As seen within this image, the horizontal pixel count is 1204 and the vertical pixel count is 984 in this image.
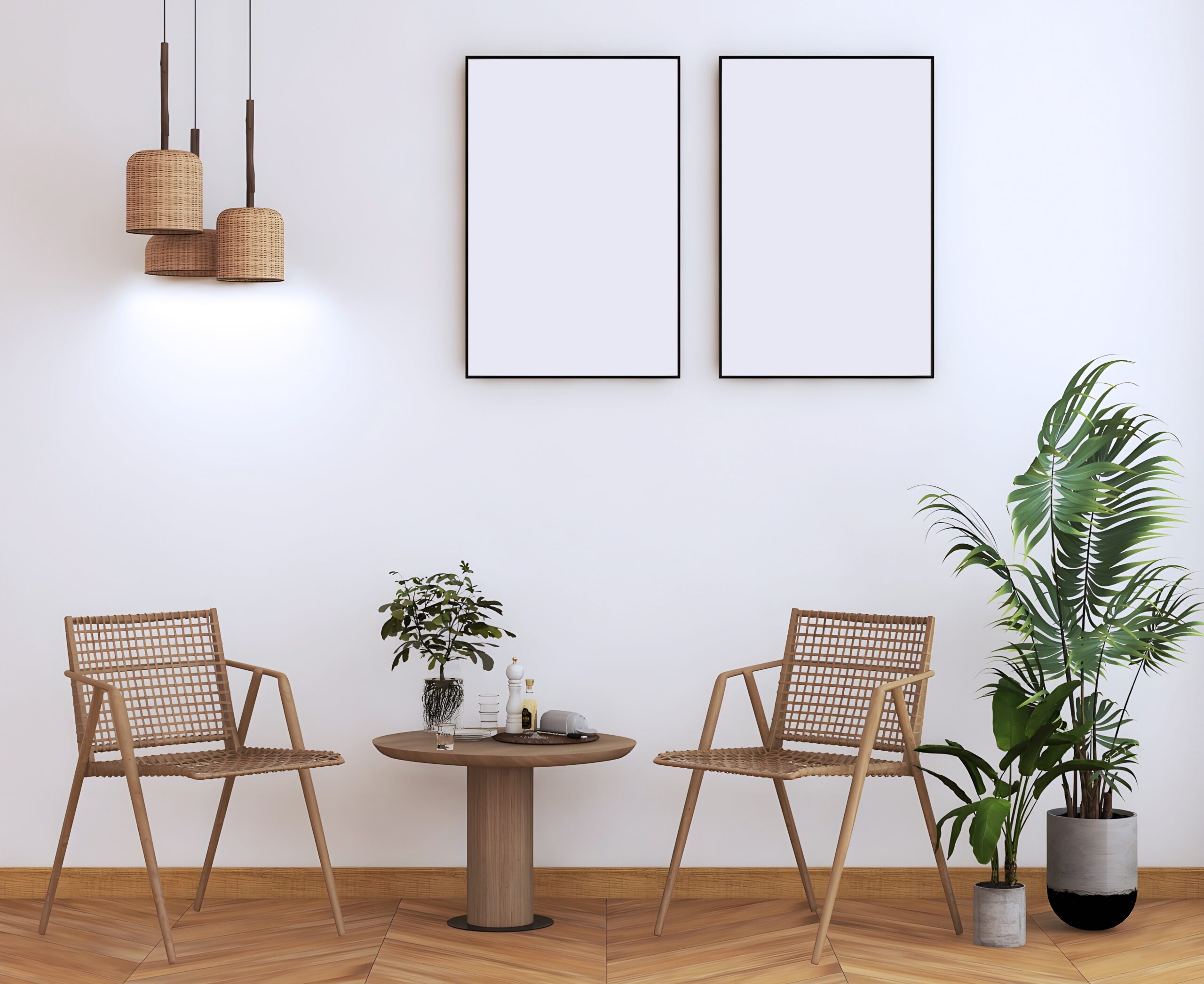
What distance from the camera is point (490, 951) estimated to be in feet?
10.9

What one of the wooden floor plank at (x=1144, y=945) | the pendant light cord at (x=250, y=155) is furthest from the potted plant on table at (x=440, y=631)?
the wooden floor plank at (x=1144, y=945)

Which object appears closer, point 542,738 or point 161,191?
point 542,738

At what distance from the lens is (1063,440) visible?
→ 387cm

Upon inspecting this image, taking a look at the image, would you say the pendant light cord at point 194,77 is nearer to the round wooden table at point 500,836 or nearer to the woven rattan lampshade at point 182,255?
the woven rattan lampshade at point 182,255

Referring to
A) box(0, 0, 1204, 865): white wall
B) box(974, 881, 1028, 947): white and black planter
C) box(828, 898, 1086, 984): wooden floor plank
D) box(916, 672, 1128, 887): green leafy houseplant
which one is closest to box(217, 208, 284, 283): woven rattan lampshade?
box(0, 0, 1204, 865): white wall

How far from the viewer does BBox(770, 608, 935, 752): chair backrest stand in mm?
3584

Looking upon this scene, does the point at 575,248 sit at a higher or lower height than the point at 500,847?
higher

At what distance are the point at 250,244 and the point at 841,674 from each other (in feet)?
7.01

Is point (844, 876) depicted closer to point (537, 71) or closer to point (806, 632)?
Result: point (806, 632)

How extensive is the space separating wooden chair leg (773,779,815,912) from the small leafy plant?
36.1 inches

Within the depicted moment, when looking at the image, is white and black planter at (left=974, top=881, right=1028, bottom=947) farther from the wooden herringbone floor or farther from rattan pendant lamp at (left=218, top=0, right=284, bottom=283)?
rattan pendant lamp at (left=218, top=0, right=284, bottom=283)

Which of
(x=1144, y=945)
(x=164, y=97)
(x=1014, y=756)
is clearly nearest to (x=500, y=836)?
(x=1014, y=756)

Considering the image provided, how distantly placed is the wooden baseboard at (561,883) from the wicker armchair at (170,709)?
0.62 feet

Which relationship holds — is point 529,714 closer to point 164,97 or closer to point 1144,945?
point 1144,945
